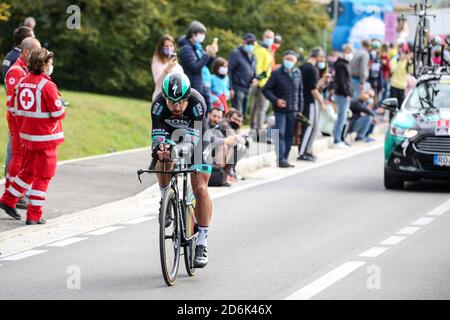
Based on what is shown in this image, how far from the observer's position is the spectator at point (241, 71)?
948 inches

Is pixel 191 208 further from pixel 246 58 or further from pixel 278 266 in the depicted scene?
pixel 246 58

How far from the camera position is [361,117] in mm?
27234

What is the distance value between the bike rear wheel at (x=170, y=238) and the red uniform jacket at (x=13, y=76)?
440 centimetres

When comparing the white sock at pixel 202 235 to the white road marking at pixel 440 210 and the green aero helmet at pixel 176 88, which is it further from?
the white road marking at pixel 440 210

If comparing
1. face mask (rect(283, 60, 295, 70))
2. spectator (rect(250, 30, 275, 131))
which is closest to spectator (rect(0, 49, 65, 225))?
face mask (rect(283, 60, 295, 70))

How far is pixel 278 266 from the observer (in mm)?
11844

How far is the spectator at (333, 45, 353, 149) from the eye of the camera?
2505 centimetres

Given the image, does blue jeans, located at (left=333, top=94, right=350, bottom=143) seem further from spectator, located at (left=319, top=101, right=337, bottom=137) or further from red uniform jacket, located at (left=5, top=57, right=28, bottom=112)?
red uniform jacket, located at (left=5, top=57, right=28, bottom=112)

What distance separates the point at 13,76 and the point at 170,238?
186 inches

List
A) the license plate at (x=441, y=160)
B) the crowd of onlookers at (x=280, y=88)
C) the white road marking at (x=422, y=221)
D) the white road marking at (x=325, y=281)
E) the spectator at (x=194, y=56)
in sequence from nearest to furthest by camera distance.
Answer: the white road marking at (x=325, y=281)
the white road marking at (x=422, y=221)
the license plate at (x=441, y=160)
the crowd of onlookers at (x=280, y=88)
the spectator at (x=194, y=56)

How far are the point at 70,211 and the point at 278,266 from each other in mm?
4192

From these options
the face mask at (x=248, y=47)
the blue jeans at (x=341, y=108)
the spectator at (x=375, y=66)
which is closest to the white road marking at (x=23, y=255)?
the face mask at (x=248, y=47)

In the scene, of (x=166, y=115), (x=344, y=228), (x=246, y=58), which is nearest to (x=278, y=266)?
(x=166, y=115)

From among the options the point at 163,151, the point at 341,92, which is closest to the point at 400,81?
the point at 341,92
